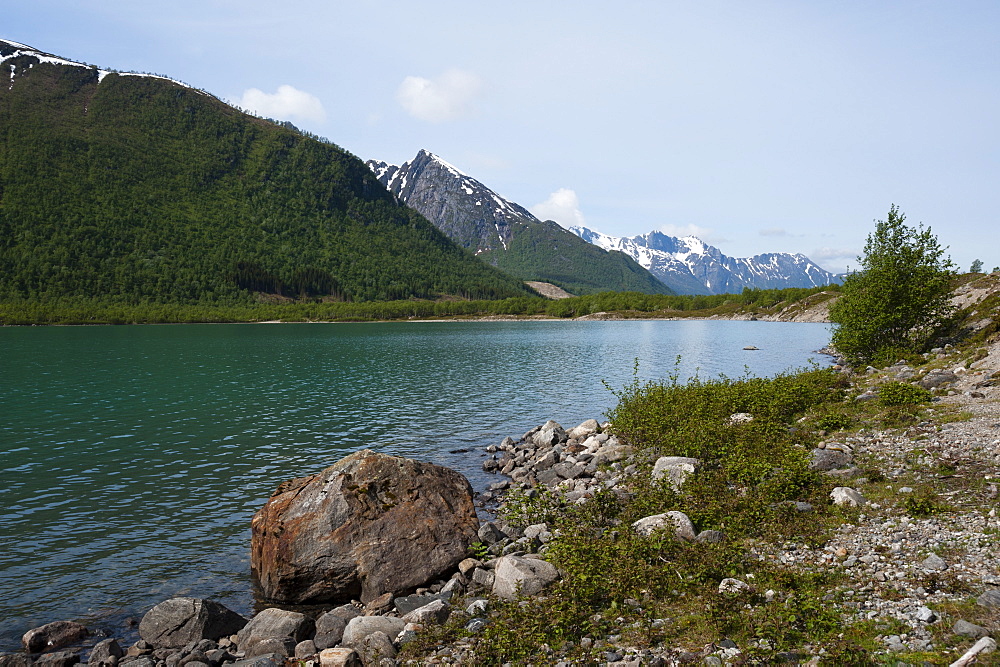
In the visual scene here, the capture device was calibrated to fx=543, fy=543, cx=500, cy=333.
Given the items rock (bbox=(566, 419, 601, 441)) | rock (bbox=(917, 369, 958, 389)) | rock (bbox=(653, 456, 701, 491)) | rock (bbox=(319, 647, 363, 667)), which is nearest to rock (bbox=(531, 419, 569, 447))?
rock (bbox=(566, 419, 601, 441))

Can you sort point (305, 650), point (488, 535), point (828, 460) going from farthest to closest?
point (828, 460) < point (488, 535) < point (305, 650)

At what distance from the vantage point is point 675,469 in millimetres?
19906

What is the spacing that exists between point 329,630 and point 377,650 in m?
2.75

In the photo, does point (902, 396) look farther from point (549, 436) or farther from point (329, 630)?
point (329, 630)

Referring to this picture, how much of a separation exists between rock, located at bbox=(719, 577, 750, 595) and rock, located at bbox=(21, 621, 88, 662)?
629 inches

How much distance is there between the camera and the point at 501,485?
25703mm

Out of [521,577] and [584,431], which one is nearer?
[521,577]

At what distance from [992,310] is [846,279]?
12.4 m

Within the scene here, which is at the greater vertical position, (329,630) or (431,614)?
(431,614)

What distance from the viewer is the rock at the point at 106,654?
497 inches

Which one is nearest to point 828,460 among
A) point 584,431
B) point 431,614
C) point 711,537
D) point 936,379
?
point 711,537

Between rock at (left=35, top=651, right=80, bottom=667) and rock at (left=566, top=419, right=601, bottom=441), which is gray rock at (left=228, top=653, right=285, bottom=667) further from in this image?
rock at (left=566, top=419, right=601, bottom=441)

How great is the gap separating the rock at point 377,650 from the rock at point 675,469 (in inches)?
412

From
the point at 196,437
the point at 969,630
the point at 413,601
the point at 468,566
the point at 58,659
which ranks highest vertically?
the point at 969,630
